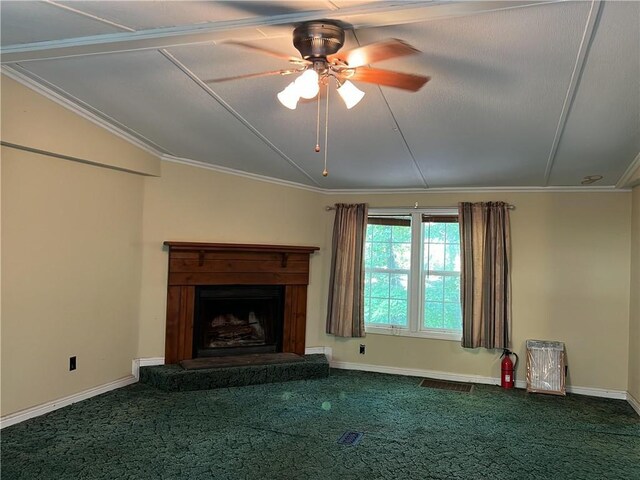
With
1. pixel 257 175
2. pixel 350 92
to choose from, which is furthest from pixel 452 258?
pixel 350 92

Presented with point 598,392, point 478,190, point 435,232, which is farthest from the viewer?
point 435,232

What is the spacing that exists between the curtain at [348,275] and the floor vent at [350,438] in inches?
81.5

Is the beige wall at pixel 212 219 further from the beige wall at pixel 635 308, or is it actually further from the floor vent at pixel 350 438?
the beige wall at pixel 635 308

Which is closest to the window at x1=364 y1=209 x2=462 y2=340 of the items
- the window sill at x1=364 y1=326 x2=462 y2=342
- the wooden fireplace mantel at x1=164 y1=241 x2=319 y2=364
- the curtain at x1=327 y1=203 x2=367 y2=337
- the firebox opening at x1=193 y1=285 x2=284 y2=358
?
the window sill at x1=364 y1=326 x2=462 y2=342

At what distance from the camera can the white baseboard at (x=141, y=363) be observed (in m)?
4.69

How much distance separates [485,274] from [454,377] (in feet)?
3.97

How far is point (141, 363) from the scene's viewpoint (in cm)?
473

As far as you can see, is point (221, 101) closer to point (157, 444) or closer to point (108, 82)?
point (108, 82)

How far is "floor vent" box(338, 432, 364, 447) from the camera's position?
341cm

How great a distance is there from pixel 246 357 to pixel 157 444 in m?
1.89

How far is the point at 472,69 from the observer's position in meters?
2.53

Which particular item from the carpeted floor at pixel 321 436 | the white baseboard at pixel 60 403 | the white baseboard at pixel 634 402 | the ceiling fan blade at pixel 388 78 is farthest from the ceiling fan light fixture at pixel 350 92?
the white baseboard at pixel 634 402

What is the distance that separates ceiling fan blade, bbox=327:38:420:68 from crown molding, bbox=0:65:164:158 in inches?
89.1

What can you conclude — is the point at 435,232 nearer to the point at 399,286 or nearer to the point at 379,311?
the point at 399,286
